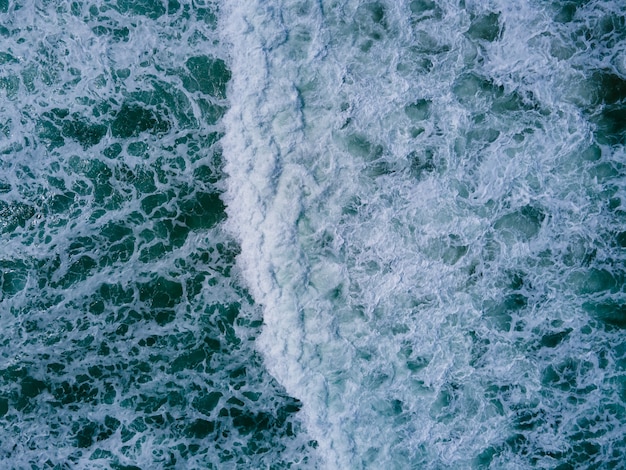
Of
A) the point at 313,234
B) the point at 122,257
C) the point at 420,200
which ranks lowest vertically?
the point at 122,257

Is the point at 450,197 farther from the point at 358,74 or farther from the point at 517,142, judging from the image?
the point at 358,74

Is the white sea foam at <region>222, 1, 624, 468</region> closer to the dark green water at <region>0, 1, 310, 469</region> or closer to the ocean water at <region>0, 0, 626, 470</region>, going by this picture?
the ocean water at <region>0, 0, 626, 470</region>

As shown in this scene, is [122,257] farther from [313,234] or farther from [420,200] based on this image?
[420,200]

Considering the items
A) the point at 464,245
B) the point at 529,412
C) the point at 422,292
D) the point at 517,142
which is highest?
the point at 517,142

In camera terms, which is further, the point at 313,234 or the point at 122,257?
the point at 122,257

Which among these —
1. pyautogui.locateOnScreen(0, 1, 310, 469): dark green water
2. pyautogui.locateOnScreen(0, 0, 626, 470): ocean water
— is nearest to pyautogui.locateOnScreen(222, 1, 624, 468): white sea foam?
pyautogui.locateOnScreen(0, 0, 626, 470): ocean water

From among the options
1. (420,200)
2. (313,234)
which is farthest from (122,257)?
(420,200)

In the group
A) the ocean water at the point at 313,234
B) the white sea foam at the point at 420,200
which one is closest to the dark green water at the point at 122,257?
the ocean water at the point at 313,234

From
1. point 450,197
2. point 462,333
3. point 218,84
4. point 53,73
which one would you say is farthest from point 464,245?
point 53,73
